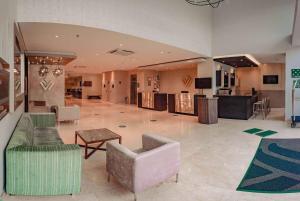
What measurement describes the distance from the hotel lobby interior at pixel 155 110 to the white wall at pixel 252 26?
4cm

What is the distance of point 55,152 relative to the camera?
262cm

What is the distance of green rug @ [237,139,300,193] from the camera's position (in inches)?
117

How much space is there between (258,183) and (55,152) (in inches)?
110

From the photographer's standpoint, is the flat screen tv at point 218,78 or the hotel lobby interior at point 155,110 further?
the flat screen tv at point 218,78

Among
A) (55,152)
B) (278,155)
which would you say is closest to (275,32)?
(278,155)

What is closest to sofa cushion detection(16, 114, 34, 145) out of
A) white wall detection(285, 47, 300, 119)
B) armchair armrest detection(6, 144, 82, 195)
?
armchair armrest detection(6, 144, 82, 195)

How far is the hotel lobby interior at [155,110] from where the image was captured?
2.68 metres

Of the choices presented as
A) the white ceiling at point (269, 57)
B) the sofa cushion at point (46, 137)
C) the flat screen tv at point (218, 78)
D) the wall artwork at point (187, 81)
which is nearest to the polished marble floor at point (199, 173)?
the sofa cushion at point (46, 137)

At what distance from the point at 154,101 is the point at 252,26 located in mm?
6485

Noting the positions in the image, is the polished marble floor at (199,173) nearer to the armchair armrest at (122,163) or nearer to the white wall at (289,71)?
the armchair armrest at (122,163)

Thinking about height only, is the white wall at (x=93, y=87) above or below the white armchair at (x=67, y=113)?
above

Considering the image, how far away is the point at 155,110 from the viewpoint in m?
12.9

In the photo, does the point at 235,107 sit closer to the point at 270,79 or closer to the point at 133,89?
the point at 270,79

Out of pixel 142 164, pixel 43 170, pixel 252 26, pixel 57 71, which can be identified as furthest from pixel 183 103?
pixel 43 170
